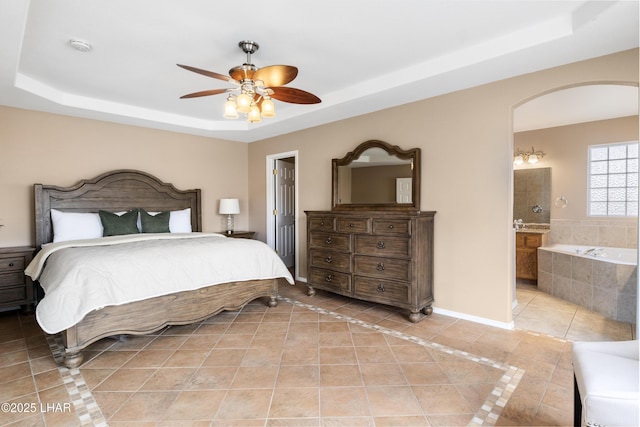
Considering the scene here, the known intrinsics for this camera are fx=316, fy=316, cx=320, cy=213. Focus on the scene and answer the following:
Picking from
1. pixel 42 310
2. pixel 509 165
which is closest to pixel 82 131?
pixel 42 310

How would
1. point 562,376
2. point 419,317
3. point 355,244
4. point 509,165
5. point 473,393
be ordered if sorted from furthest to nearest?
point 355,244 < point 419,317 < point 509,165 < point 562,376 < point 473,393

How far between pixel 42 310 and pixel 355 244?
285cm

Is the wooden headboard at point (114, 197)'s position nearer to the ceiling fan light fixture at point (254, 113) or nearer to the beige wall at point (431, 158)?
the beige wall at point (431, 158)

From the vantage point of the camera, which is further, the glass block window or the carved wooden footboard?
the glass block window

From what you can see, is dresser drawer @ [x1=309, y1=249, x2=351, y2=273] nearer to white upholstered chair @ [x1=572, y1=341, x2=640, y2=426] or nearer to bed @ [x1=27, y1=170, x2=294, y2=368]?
bed @ [x1=27, y1=170, x2=294, y2=368]

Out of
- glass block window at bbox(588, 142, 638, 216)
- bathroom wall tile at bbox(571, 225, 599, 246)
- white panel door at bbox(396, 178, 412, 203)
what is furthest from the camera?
bathroom wall tile at bbox(571, 225, 599, 246)

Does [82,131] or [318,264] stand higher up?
[82,131]

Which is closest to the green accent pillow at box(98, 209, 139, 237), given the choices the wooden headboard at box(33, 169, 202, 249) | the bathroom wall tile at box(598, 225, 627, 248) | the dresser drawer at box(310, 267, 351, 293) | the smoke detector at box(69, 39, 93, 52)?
the wooden headboard at box(33, 169, 202, 249)

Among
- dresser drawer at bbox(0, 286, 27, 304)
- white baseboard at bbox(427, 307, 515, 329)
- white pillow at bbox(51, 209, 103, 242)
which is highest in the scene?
white pillow at bbox(51, 209, 103, 242)

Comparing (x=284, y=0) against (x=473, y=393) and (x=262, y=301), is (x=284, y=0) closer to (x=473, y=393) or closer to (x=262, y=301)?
(x=473, y=393)

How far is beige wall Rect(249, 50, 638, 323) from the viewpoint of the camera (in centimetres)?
294

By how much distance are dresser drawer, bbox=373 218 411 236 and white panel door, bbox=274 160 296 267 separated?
2.62 metres

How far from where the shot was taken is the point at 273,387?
2.12 meters

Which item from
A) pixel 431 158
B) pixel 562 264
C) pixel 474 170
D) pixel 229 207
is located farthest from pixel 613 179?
pixel 229 207
